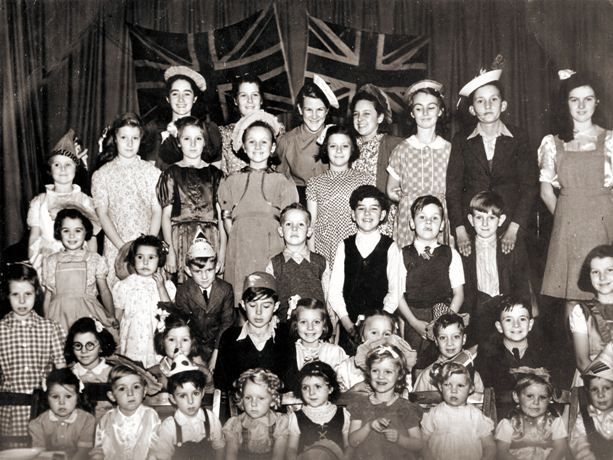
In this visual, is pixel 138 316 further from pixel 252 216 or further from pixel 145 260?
pixel 252 216

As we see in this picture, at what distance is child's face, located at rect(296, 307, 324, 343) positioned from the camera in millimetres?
4359

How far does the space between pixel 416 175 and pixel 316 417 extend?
4.72 feet

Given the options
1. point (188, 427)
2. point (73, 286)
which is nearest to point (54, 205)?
point (73, 286)

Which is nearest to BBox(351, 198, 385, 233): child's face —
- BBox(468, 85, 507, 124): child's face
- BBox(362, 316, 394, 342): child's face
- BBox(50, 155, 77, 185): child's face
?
BBox(362, 316, 394, 342): child's face

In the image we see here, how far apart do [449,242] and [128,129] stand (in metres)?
1.88

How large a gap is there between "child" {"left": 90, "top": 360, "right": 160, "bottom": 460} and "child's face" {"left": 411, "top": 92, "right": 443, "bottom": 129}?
205cm

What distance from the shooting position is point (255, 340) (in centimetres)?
441

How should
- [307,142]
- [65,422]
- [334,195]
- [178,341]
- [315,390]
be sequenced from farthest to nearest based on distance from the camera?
[307,142] → [334,195] → [178,341] → [65,422] → [315,390]

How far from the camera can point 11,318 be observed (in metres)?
4.57

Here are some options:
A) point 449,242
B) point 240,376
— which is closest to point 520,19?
point 449,242

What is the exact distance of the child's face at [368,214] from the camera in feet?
15.1

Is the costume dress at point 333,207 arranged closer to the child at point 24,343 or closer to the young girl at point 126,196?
the young girl at point 126,196

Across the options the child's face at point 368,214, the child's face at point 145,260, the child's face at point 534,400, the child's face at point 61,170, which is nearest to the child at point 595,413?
the child's face at point 534,400

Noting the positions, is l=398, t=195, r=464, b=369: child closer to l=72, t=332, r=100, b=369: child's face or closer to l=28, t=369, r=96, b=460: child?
l=72, t=332, r=100, b=369: child's face
